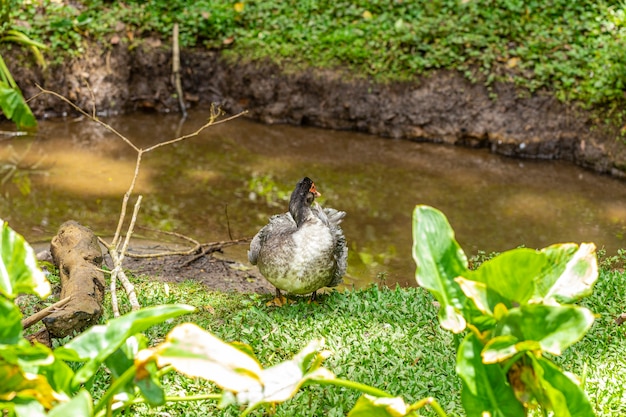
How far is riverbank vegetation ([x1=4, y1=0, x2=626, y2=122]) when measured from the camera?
8.70m

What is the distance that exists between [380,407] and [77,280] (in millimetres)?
2504

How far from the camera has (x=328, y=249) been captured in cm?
428

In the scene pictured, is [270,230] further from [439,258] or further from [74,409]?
[74,409]

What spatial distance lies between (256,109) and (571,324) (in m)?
8.06

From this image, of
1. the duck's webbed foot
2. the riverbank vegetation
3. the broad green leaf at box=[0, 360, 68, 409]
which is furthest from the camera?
the riverbank vegetation

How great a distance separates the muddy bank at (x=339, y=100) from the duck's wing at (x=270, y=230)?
4.31 meters

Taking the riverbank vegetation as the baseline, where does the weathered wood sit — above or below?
below

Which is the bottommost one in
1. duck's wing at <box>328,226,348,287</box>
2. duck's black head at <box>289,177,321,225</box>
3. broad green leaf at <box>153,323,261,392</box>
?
duck's wing at <box>328,226,348,287</box>

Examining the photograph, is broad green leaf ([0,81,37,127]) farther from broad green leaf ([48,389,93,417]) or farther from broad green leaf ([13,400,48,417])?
broad green leaf ([48,389,93,417])

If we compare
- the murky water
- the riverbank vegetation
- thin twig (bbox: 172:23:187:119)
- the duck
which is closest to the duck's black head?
the duck

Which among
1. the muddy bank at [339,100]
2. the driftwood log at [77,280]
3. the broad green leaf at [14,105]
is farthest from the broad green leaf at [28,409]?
the muddy bank at [339,100]

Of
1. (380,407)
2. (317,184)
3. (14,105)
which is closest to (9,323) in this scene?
(380,407)

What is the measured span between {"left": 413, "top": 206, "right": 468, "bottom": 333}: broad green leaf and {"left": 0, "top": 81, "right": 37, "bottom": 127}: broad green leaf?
534cm

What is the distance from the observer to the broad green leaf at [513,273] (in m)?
2.20
